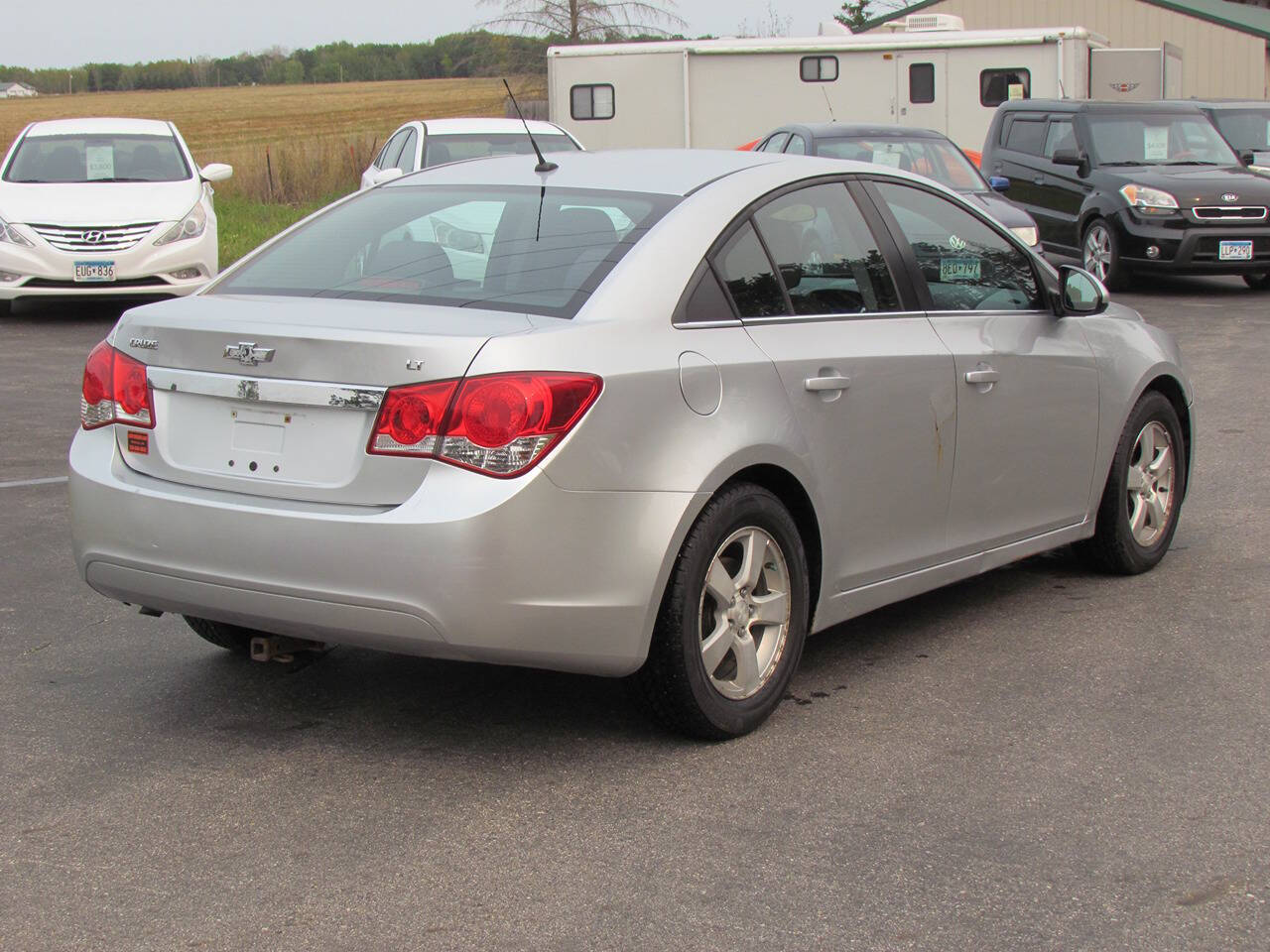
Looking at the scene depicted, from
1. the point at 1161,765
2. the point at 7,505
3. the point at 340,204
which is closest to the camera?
the point at 1161,765

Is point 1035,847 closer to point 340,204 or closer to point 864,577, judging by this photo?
point 864,577

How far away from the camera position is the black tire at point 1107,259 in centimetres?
1708

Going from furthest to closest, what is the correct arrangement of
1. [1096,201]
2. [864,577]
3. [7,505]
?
1. [1096,201]
2. [7,505]
3. [864,577]

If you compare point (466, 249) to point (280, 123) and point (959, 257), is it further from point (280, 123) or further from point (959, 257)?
point (280, 123)

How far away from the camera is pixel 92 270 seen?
14172mm

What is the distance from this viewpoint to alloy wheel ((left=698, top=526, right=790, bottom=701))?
446 cm

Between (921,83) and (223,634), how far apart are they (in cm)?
1894

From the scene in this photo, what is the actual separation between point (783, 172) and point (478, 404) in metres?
1.52

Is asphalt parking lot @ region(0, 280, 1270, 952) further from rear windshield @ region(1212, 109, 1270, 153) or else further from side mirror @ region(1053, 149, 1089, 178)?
rear windshield @ region(1212, 109, 1270, 153)

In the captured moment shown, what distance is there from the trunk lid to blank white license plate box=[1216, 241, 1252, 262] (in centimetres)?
1369

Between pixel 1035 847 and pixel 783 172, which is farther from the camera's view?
pixel 783 172

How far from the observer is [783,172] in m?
5.04

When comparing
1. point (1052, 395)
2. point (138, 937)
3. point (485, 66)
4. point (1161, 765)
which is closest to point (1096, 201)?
point (1052, 395)

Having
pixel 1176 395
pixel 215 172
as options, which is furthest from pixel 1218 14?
pixel 1176 395
